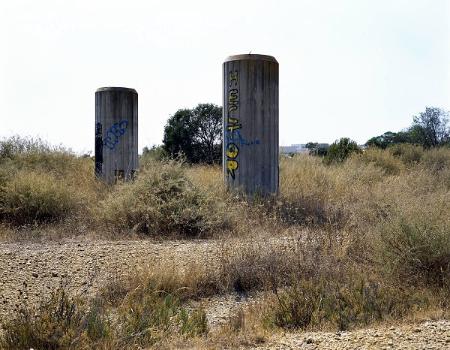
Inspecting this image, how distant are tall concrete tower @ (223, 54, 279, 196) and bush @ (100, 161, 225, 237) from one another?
6.02 feet

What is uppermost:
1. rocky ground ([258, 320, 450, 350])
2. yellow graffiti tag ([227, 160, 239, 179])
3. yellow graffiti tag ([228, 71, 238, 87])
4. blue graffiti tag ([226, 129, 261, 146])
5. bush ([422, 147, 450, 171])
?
yellow graffiti tag ([228, 71, 238, 87])

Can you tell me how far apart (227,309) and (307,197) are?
605 centimetres

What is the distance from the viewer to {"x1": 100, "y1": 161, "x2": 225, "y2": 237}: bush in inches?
327

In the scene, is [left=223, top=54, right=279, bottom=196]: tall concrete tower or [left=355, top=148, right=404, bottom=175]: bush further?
[left=355, top=148, right=404, bottom=175]: bush

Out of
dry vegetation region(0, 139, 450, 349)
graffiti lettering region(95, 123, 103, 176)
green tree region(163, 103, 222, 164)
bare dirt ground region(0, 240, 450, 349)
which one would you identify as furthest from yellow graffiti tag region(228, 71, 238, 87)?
green tree region(163, 103, 222, 164)

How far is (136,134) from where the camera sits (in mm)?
14172

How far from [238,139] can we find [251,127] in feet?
1.26

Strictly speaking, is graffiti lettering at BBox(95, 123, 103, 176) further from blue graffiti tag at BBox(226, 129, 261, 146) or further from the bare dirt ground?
the bare dirt ground

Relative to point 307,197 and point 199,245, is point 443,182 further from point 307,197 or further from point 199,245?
point 199,245

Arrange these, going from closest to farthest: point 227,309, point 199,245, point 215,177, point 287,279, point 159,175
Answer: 1. point 227,309
2. point 287,279
3. point 199,245
4. point 159,175
5. point 215,177

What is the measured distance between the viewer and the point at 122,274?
581cm

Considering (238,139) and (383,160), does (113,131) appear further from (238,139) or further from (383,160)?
(383,160)

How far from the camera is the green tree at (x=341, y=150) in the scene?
1896 centimetres

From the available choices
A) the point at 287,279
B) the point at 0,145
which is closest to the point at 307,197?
the point at 287,279
